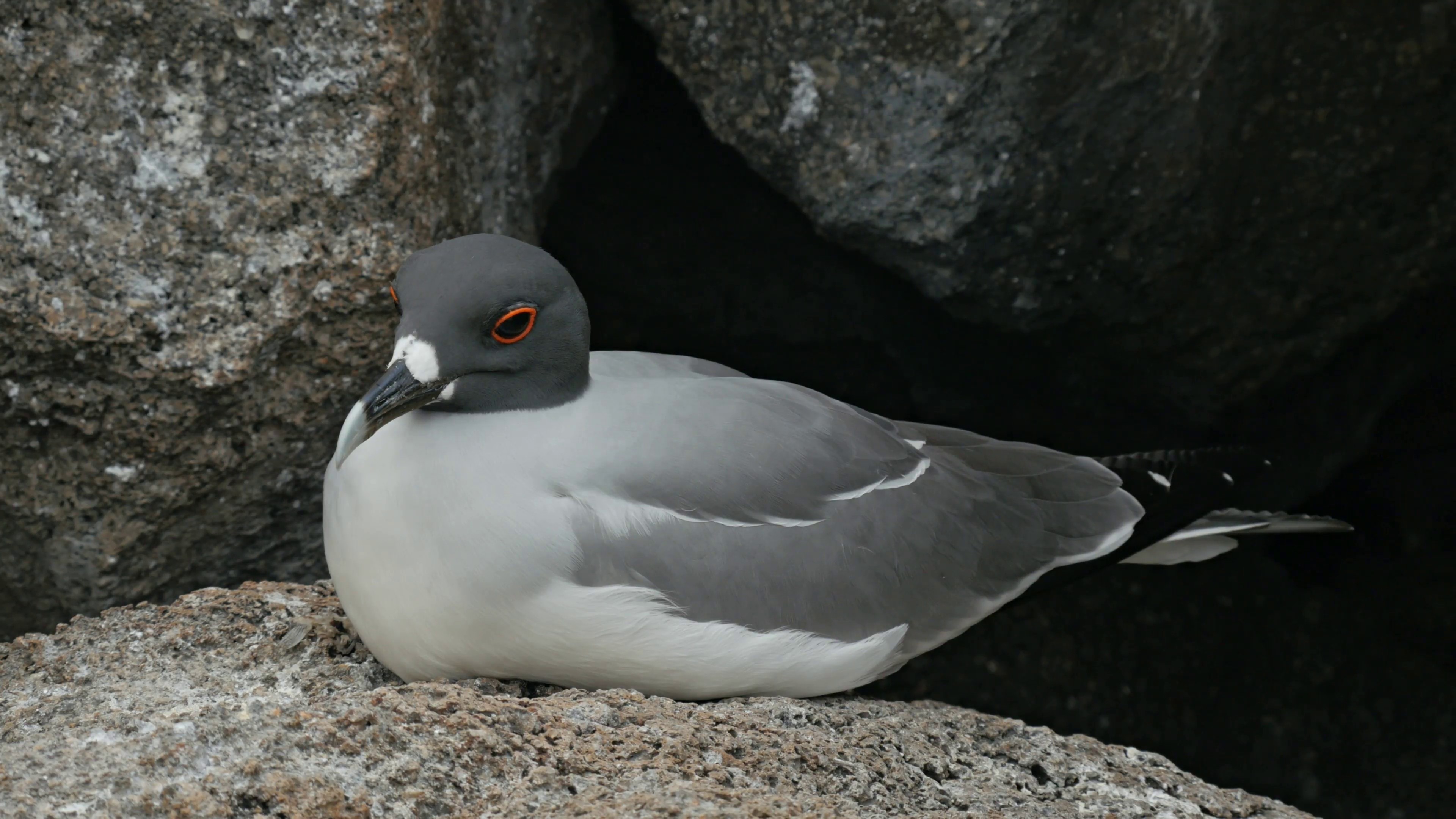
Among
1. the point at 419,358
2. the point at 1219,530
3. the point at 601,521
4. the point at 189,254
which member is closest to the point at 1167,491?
the point at 1219,530

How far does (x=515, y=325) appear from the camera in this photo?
2672 millimetres

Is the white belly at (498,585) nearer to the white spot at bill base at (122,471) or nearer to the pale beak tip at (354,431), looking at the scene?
the pale beak tip at (354,431)

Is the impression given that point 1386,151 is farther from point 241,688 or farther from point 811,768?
point 241,688

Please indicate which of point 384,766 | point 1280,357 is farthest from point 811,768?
point 1280,357

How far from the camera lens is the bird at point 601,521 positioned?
2562 mm

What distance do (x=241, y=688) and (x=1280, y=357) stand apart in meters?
3.03

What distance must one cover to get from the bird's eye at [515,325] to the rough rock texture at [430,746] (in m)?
0.69

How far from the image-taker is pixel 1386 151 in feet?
12.1

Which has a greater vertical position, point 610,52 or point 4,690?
point 610,52

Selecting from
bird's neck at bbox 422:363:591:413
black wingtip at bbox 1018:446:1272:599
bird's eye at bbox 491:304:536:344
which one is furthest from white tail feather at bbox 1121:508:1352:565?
bird's eye at bbox 491:304:536:344

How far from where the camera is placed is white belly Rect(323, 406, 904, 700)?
254cm

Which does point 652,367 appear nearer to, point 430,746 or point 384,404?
point 384,404

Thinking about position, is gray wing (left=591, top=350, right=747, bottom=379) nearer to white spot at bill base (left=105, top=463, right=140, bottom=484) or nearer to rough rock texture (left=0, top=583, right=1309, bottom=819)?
rough rock texture (left=0, top=583, right=1309, bottom=819)

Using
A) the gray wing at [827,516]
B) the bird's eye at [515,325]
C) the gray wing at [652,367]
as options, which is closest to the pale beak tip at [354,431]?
the bird's eye at [515,325]
